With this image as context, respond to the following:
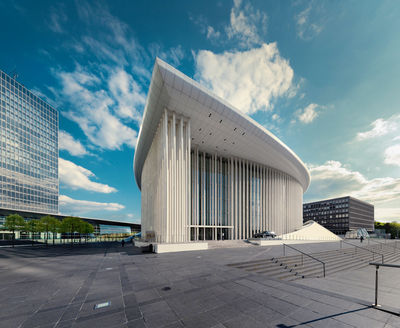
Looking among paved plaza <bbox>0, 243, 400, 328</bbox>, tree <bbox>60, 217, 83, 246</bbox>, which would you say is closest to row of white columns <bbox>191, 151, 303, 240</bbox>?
paved plaza <bbox>0, 243, 400, 328</bbox>

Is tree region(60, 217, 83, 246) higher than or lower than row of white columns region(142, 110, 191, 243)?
lower

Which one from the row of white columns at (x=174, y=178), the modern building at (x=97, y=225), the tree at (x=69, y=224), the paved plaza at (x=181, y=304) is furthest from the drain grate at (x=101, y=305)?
the modern building at (x=97, y=225)

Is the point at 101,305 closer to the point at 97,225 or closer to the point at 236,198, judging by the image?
the point at 236,198

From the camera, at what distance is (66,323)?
12.4ft

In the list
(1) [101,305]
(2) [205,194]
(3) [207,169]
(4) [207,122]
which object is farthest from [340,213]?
(1) [101,305]

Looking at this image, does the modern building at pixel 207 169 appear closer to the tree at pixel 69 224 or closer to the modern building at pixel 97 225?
the tree at pixel 69 224

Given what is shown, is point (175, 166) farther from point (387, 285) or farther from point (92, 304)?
point (387, 285)

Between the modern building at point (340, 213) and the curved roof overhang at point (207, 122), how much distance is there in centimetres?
8042

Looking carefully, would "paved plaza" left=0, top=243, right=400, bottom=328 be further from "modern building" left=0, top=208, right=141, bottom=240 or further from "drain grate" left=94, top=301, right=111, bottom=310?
"modern building" left=0, top=208, right=141, bottom=240

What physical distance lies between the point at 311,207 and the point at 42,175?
428ft

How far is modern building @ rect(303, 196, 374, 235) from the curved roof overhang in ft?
264

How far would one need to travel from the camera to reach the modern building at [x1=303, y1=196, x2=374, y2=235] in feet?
301

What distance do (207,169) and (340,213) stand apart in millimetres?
97106

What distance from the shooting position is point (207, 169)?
32.6m
